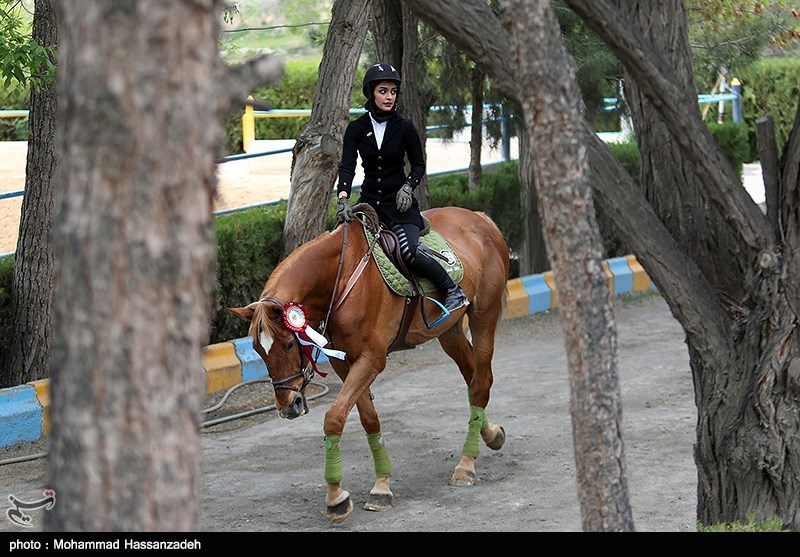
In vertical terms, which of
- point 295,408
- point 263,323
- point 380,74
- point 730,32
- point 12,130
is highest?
point 730,32

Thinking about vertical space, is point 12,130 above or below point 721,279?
above

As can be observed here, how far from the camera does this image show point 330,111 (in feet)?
35.1

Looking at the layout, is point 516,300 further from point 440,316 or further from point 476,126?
point 440,316

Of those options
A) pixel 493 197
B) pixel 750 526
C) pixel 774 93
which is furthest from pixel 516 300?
pixel 774 93

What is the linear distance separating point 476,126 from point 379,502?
7092 mm

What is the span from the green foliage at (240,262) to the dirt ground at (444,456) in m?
0.99

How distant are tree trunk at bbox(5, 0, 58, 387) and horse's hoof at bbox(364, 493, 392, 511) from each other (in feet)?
12.0

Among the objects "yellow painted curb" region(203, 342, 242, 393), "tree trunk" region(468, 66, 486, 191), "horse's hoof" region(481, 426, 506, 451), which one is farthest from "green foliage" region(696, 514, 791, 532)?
"tree trunk" region(468, 66, 486, 191)

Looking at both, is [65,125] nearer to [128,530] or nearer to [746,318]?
[128,530]

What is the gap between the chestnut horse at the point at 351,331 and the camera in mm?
6707

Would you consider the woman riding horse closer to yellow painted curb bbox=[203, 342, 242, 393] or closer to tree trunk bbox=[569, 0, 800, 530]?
tree trunk bbox=[569, 0, 800, 530]

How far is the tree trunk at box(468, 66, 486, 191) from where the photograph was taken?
1312cm

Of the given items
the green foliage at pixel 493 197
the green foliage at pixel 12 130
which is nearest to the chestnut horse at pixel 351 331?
the green foliage at pixel 493 197

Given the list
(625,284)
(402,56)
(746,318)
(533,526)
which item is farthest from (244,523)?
(625,284)
